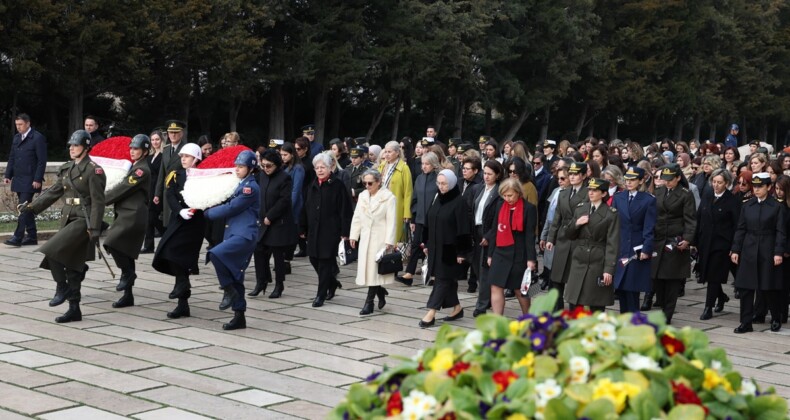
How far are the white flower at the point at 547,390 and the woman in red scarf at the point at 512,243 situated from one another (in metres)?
7.14

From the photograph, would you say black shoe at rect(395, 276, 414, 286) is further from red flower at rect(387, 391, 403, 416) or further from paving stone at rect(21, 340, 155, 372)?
red flower at rect(387, 391, 403, 416)

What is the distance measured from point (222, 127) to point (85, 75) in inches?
402

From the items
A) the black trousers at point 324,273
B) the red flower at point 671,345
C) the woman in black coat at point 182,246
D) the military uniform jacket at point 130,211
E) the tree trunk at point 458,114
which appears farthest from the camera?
the tree trunk at point 458,114

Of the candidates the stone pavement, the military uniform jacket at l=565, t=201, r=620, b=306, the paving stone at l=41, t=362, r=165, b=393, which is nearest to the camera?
the stone pavement

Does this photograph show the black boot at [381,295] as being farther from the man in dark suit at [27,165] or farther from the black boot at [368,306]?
the man in dark suit at [27,165]

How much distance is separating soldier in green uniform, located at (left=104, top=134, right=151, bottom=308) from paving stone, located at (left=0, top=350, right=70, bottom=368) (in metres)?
2.39

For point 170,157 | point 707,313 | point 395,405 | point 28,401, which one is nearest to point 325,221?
point 170,157

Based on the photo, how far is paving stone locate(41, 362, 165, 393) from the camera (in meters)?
7.82

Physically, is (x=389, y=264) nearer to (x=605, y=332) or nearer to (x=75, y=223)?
(x=75, y=223)

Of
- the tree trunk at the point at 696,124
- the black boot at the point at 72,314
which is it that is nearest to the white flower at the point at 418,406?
the black boot at the point at 72,314

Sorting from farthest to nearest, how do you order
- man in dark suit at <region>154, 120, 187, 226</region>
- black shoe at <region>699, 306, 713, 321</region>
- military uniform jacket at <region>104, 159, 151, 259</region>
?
man in dark suit at <region>154, 120, 187, 226</region> → black shoe at <region>699, 306, 713, 321</region> → military uniform jacket at <region>104, 159, 151, 259</region>

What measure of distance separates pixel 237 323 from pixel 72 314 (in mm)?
1577

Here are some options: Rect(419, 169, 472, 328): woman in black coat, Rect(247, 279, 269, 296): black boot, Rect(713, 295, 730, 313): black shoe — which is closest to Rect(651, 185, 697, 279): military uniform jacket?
Rect(713, 295, 730, 313): black shoe

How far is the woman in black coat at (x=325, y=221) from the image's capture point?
11766 millimetres
